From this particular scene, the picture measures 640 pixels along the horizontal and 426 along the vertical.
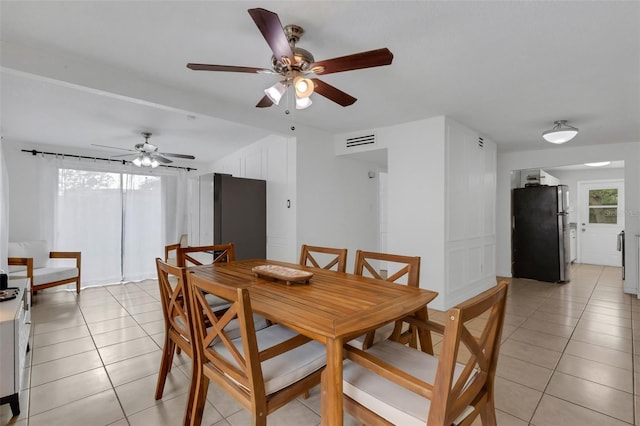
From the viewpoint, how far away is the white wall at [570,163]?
4.53 metres

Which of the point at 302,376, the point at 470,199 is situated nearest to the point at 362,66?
the point at 302,376

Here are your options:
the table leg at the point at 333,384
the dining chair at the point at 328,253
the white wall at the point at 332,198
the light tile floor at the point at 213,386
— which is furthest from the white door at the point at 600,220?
the table leg at the point at 333,384

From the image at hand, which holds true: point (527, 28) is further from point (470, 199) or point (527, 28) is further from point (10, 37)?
point (10, 37)

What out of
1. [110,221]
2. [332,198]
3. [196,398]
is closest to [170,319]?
[196,398]

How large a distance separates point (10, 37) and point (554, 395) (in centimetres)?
437

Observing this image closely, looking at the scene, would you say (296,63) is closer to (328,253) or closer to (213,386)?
(328,253)

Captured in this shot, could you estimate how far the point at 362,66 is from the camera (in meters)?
1.68

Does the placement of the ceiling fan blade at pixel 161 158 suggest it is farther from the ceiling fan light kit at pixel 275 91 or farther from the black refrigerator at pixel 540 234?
the black refrigerator at pixel 540 234

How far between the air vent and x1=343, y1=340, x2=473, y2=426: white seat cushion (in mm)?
3258

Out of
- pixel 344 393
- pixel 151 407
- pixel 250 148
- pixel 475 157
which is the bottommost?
pixel 151 407

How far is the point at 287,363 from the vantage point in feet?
4.55

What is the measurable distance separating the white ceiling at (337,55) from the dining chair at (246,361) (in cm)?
166

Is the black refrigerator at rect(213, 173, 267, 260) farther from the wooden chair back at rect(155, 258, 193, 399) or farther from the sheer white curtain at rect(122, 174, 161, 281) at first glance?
the sheer white curtain at rect(122, 174, 161, 281)

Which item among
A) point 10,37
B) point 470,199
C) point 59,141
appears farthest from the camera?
point 59,141
